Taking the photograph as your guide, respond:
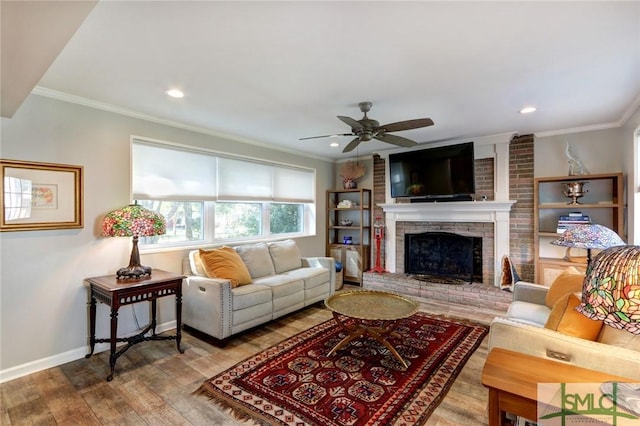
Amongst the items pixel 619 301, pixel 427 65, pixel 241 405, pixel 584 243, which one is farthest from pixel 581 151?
pixel 241 405

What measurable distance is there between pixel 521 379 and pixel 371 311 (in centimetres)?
153

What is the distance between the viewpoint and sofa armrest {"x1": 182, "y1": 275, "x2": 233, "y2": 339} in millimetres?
2926

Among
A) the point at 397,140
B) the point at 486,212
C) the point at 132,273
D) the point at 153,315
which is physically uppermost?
the point at 397,140

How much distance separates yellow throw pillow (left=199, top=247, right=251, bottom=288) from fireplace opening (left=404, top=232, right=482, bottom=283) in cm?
284

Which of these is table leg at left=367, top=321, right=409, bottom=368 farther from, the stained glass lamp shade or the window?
the window

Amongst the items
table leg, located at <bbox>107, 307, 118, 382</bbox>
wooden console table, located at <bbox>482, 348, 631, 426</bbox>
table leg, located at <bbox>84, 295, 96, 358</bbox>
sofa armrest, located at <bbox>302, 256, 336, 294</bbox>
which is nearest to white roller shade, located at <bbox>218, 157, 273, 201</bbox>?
sofa armrest, located at <bbox>302, 256, 336, 294</bbox>

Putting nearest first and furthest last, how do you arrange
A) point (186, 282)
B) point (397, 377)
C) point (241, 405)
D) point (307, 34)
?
point (307, 34) < point (241, 405) < point (397, 377) < point (186, 282)

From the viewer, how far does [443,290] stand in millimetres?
4352

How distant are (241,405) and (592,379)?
6.43ft

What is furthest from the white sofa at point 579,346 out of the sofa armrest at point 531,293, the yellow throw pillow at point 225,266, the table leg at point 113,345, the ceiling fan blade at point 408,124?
the table leg at point 113,345

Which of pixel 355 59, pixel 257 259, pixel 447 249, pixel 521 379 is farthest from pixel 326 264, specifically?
pixel 521 379

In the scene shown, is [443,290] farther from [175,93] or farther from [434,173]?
[175,93]

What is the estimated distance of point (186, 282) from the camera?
3.28 m

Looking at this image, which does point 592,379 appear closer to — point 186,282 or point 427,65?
point 427,65
